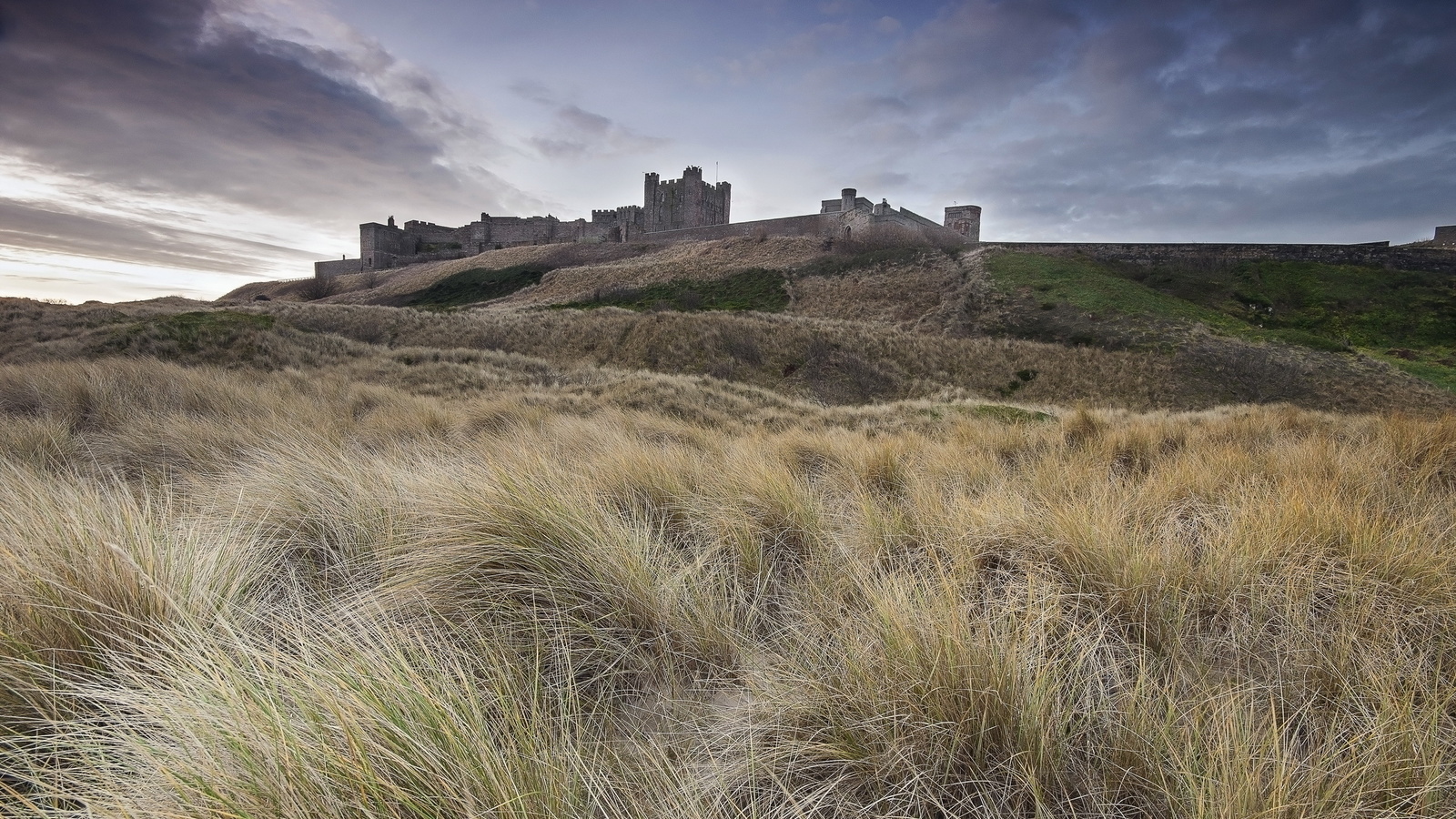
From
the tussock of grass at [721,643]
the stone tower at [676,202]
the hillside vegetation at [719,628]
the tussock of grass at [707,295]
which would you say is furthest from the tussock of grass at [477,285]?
the tussock of grass at [721,643]

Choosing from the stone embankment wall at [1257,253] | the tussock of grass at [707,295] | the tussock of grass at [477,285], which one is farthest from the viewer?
the tussock of grass at [477,285]

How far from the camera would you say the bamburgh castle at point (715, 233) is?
30.9 meters

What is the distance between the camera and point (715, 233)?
52.1m

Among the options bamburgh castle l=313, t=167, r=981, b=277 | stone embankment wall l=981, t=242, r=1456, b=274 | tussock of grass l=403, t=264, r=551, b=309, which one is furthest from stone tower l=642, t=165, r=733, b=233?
stone embankment wall l=981, t=242, r=1456, b=274

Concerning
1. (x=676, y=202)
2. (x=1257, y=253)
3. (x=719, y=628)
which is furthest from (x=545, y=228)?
(x=719, y=628)

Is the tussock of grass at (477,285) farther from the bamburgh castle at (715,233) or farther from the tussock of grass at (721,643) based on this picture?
the tussock of grass at (721,643)

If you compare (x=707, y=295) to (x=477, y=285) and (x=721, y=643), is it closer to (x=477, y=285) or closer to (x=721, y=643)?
(x=477, y=285)

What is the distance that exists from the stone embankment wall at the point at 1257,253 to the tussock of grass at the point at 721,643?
3607 centimetres

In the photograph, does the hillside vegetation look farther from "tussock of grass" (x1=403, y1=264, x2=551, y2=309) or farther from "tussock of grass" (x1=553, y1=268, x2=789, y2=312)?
"tussock of grass" (x1=403, y1=264, x2=551, y2=309)

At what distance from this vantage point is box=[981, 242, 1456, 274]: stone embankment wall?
94.6ft

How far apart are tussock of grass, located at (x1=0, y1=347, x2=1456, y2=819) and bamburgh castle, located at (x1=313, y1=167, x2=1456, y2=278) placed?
37708 mm

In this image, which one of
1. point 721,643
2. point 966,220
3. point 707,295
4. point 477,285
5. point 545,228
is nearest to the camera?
point 721,643

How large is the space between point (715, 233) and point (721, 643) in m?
52.8

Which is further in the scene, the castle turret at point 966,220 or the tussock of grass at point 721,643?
the castle turret at point 966,220
